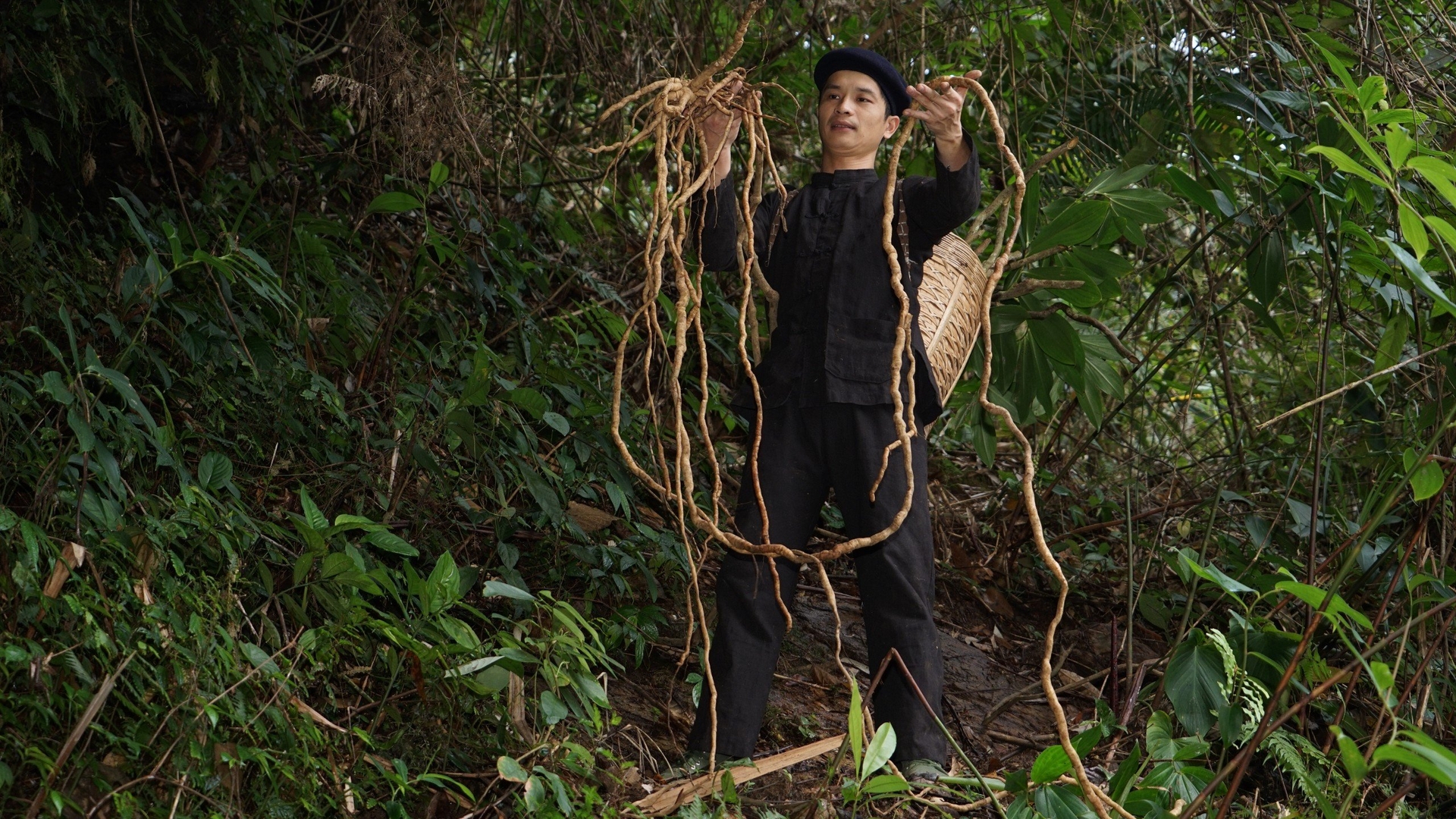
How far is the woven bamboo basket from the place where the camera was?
2480mm

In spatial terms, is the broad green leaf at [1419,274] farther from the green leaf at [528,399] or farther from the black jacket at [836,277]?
the green leaf at [528,399]

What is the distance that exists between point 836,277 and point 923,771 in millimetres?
1018

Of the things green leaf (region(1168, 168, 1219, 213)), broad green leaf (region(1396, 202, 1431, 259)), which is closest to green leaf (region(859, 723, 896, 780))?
broad green leaf (region(1396, 202, 1431, 259))

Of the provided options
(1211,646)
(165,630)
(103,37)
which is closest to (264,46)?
(103,37)

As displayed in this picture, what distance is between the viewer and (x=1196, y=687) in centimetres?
223

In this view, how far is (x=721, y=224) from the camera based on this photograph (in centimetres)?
233

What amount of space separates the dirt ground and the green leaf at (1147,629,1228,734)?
496mm

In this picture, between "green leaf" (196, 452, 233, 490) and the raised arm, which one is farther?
"green leaf" (196, 452, 233, 490)

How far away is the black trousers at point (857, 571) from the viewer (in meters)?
2.35

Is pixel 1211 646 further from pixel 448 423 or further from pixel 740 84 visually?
pixel 448 423

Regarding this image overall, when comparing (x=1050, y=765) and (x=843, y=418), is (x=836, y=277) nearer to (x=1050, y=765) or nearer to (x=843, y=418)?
(x=843, y=418)

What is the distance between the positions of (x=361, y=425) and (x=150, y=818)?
138cm

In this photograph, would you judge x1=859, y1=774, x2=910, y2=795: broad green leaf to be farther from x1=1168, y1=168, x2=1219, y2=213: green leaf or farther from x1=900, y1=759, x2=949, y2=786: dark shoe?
x1=1168, y1=168, x2=1219, y2=213: green leaf

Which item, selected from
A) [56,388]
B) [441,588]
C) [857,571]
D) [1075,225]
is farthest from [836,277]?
[56,388]
